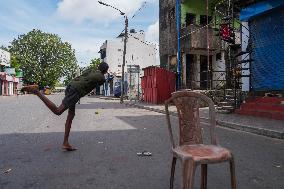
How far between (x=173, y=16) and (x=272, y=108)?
16.1 metres

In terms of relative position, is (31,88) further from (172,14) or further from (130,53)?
(130,53)

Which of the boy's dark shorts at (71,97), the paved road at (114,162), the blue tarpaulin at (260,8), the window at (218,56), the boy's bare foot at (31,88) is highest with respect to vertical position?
the blue tarpaulin at (260,8)

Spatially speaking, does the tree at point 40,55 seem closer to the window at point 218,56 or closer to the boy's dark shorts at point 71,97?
the window at point 218,56

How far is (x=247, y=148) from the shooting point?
288 inches

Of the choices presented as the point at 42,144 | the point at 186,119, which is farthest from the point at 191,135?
the point at 42,144

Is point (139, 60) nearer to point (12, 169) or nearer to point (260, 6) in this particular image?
point (260, 6)

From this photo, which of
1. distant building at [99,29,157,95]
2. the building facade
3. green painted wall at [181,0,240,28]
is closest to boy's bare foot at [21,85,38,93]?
the building facade

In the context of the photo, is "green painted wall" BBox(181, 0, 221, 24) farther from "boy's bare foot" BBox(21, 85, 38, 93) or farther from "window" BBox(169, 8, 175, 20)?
"boy's bare foot" BBox(21, 85, 38, 93)

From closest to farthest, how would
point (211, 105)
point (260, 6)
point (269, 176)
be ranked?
point (211, 105) < point (269, 176) < point (260, 6)

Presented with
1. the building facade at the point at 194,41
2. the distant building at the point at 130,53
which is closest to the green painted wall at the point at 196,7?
the building facade at the point at 194,41

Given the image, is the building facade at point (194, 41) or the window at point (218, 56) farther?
the window at point (218, 56)

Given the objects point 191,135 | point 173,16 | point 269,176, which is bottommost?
point 269,176

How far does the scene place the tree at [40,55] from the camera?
84.4 metres

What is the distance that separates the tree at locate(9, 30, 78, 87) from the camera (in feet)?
277
